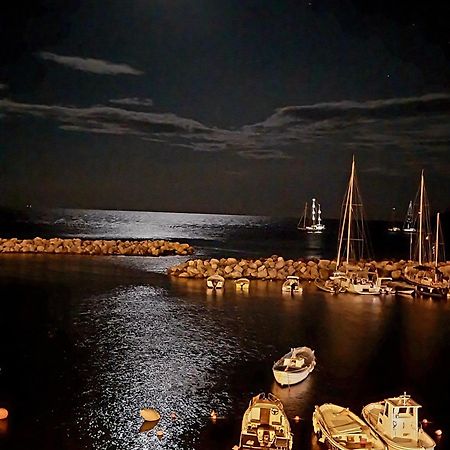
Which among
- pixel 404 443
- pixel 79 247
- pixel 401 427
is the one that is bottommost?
pixel 79 247

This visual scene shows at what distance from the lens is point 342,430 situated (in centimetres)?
979

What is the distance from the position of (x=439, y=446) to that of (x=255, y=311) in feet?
36.6

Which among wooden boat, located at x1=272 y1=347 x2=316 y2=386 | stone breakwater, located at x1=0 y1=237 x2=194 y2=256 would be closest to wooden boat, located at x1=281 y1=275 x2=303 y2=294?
wooden boat, located at x1=272 y1=347 x2=316 y2=386

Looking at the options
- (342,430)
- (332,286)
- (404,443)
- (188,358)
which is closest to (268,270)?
(332,286)

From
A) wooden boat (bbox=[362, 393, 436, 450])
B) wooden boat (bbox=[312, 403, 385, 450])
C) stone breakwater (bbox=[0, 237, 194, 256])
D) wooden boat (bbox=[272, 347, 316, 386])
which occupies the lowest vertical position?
stone breakwater (bbox=[0, 237, 194, 256])

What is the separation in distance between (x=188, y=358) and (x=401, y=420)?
21.4ft

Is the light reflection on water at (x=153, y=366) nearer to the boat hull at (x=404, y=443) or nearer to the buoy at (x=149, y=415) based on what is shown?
the buoy at (x=149, y=415)

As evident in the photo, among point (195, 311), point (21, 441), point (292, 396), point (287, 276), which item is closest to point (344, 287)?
point (287, 276)

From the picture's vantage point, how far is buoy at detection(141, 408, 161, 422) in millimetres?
11070

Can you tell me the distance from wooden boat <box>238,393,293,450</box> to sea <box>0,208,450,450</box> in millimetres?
597

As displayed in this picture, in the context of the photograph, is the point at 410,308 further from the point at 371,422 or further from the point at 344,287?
the point at 371,422

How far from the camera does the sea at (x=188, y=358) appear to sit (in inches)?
428

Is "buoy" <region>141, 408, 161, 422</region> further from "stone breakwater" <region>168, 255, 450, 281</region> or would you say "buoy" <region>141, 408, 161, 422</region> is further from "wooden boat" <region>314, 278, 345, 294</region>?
"stone breakwater" <region>168, 255, 450, 281</region>

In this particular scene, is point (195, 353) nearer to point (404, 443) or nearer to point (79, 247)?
point (404, 443)
